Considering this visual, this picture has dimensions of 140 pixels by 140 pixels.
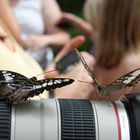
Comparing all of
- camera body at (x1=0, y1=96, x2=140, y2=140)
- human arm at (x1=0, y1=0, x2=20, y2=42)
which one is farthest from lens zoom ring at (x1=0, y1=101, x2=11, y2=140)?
human arm at (x1=0, y1=0, x2=20, y2=42)

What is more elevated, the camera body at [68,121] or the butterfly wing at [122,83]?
the butterfly wing at [122,83]

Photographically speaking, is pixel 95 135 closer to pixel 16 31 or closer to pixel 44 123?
pixel 44 123

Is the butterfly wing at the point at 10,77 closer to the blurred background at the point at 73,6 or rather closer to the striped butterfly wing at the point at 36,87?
the striped butterfly wing at the point at 36,87

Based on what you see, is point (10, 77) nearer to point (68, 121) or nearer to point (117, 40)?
point (68, 121)

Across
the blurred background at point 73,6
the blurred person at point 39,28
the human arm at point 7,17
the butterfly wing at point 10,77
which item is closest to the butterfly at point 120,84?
the butterfly wing at point 10,77

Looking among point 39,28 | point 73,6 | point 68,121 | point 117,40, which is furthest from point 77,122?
point 73,6

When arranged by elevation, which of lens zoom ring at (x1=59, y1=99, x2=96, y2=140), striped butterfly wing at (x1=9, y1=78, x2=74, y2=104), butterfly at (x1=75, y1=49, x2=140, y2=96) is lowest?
lens zoom ring at (x1=59, y1=99, x2=96, y2=140)

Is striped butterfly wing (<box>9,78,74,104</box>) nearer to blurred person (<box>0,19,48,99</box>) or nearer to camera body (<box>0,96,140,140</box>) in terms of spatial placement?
camera body (<box>0,96,140,140</box>)
